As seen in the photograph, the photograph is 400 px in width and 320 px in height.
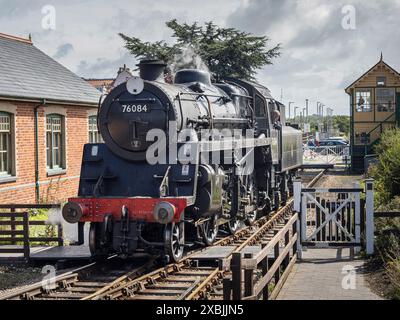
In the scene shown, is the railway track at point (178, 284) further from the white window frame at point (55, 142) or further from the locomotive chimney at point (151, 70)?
the white window frame at point (55, 142)

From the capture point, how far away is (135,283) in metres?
8.47

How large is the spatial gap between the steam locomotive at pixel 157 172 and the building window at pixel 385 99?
23.8 metres

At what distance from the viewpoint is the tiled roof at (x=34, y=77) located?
17.2 m

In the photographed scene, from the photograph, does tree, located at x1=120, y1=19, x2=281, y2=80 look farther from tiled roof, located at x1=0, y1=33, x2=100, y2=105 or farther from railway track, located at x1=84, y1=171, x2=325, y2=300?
railway track, located at x1=84, y1=171, x2=325, y2=300

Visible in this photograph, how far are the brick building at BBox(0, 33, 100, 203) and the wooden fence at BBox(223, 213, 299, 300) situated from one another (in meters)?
8.83

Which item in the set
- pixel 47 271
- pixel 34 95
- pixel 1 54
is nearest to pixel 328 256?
pixel 47 271

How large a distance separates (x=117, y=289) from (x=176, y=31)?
2487cm

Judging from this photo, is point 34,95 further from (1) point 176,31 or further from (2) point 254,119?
(1) point 176,31

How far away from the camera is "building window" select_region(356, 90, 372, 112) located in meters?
34.3

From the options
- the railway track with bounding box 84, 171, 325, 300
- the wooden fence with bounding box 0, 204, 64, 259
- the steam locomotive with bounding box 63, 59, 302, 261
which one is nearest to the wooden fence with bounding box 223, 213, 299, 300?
the railway track with bounding box 84, 171, 325, 300

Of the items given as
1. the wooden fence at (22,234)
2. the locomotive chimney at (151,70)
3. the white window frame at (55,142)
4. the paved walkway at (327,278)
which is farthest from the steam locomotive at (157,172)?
the white window frame at (55,142)

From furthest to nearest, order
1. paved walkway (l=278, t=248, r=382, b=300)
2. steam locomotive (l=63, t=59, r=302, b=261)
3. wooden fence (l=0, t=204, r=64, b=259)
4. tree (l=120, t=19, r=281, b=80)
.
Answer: tree (l=120, t=19, r=281, b=80) → wooden fence (l=0, t=204, r=64, b=259) → steam locomotive (l=63, t=59, r=302, b=261) → paved walkway (l=278, t=248, r=382, b=300)

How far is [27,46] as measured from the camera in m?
22.4

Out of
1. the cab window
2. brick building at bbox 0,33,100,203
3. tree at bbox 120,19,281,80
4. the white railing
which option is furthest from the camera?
the white railing
